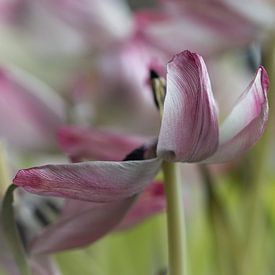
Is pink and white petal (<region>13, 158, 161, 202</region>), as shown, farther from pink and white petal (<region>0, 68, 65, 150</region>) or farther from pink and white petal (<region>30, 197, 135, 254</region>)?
pink and white petal (<region>0, 68, 65, 150</region>)

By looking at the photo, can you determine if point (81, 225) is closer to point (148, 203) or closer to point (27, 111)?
point (148, 203)

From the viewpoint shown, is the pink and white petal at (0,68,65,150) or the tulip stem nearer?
the tulip stem

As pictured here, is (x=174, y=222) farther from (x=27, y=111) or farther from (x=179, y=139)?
(x=27, y=111)

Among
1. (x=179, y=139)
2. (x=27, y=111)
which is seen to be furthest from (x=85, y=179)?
(x=27, y=111)

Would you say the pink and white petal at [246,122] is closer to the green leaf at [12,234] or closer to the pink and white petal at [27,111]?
the green leaf at [12,234]

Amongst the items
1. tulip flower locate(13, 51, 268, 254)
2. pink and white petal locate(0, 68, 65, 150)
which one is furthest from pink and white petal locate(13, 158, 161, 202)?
pink and white petal locate(0, 68, 65, 150)

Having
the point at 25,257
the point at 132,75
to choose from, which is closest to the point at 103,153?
the point at 25,257

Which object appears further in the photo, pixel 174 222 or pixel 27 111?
pixel 27 111

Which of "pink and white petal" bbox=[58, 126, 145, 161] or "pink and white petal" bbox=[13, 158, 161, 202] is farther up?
"pink and white petal" bbox=[58, 126, 145, 161]
